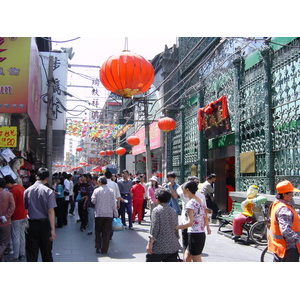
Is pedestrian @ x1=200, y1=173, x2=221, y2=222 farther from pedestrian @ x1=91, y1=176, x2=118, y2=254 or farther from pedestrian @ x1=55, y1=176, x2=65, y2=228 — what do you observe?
pedestrian @ x1=55, y1=176, x2=65, y2=228

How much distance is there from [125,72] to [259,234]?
17.1 feet

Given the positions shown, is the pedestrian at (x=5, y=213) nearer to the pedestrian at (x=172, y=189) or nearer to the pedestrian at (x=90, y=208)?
the pedestrian at (x=90, y=208)

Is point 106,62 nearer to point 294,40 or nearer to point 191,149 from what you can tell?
point 294,40

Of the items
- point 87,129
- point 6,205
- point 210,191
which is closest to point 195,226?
point 6,205

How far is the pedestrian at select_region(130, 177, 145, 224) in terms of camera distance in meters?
11.2

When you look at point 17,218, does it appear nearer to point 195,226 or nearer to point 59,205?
point 195,226

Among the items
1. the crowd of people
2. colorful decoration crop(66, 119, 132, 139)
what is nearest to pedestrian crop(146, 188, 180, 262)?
the crowd of people

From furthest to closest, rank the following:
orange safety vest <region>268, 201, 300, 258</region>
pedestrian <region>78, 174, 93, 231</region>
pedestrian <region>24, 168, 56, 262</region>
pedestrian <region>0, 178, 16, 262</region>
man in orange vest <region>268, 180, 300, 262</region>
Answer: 1. pedestrian <region>78, 174, 93, 231</region>
2. pedestrian <region>0, 178, 16, 262</region>
3. pedestrian <region>24, 168, 56, 262</region>
4. orange safety vest <region>268, 201, 300, 258</region>
5. man in orange vest <region>268, 180, 300, 262</region>

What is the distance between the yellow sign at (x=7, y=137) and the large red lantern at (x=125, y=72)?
308cm

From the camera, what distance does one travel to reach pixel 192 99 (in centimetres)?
1498

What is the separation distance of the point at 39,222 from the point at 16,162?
113 inches

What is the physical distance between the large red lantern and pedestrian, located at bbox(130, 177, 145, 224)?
220 inches

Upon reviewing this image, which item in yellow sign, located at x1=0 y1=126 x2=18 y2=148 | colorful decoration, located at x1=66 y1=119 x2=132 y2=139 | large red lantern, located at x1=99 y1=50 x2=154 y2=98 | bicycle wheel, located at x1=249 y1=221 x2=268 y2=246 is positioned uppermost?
colorful decoration, located at x1=66 y1=119 x2=132 y2=139

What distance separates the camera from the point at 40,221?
5188 mm
